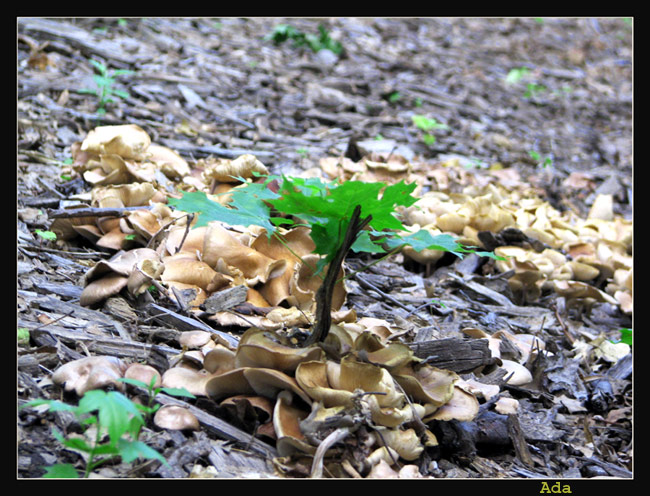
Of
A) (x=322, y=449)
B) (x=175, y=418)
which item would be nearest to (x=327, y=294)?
(x=322, y=449)

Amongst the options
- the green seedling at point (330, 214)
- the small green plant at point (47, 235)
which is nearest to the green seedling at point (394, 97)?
the small green plant at point (47, 235)

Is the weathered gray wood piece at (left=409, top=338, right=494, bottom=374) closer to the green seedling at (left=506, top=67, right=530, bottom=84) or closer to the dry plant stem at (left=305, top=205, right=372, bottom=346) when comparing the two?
Result: the dry plant stem at (left=305, top=205, right=372, bottom=346)

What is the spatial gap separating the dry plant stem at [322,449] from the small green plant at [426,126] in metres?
5.68

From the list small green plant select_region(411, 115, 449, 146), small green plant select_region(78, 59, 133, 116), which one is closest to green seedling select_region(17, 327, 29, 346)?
small green plant select_region(78, 59, 133, 116)

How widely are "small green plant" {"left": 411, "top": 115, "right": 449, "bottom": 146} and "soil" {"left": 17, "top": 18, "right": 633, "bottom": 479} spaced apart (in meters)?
0.10

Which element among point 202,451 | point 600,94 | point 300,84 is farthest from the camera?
point 600,94

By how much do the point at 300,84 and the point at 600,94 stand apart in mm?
5917

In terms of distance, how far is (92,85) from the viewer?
590 centimetres

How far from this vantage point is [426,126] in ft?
24.4

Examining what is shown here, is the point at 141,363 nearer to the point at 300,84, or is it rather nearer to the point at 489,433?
the point at 489,433

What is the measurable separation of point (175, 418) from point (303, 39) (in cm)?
785

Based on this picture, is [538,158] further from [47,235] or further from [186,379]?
[186,379]
